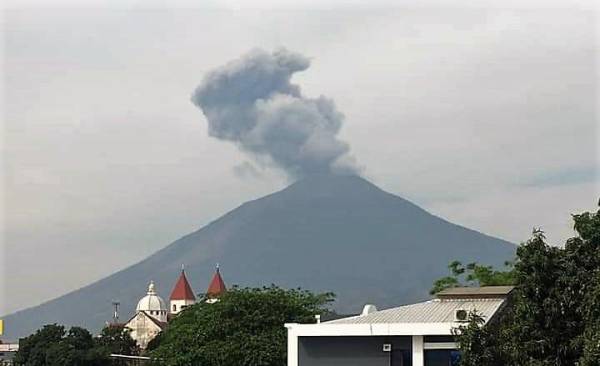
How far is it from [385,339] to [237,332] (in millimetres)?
9969

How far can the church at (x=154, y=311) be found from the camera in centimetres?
9050

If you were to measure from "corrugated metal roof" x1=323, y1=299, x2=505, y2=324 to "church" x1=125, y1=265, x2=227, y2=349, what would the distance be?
165 feet

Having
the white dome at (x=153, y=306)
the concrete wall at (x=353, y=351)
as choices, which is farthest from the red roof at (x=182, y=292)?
the concrete wall at (x=353, y=351)

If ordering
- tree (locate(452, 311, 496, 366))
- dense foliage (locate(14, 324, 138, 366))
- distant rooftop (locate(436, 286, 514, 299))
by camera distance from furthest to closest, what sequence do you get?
dense foliage (locate(14, 324, 138, 366)) < distant rooftop (locate(436, 286, 514, 299)) < tree (locate(452, 311, 496, 366))

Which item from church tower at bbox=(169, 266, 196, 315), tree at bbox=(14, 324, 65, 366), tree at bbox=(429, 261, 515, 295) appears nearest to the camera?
tree at bbox=(429, 261, 515, 295)

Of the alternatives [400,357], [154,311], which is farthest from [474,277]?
[154,311]

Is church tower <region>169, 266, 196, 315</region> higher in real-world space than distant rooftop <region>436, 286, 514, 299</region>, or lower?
higher

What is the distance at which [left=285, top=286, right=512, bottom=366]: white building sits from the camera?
24.5 metres

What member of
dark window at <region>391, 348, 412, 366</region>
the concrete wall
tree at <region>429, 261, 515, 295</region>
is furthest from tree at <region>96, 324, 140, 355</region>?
dark window at <region>391, 348, 412, 366</region>

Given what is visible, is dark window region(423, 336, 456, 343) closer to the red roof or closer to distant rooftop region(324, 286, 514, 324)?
distant rooftop region(324, 286, 514, 324)

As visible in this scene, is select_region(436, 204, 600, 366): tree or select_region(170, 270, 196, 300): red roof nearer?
select_region(436, 204, 600, 366): tree

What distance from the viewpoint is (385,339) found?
24844mm

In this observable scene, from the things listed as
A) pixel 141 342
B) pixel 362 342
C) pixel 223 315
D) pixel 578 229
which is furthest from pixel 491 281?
pixel 141 342

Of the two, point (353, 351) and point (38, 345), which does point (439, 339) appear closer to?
point (353, 351)
